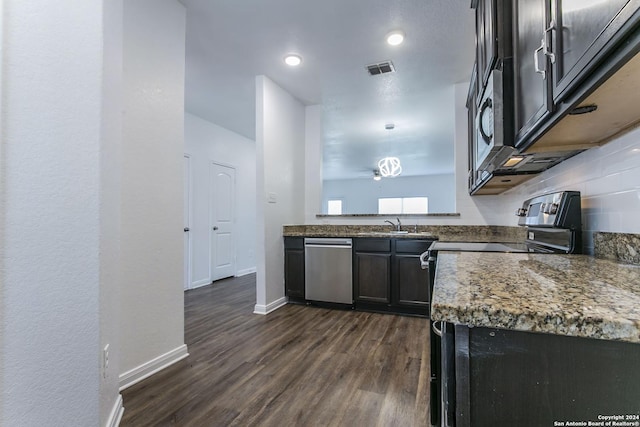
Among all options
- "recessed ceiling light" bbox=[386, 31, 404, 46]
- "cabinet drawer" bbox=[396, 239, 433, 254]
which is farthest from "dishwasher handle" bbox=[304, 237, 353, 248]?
"recessed ceiling light" bbox=[386, 31, 404, 46]

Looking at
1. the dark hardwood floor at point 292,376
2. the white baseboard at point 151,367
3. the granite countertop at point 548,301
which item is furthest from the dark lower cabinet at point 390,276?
the granite countertop at point 548,301

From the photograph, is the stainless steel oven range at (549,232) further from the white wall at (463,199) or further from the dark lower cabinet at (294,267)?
the dark lower cabinet at (294,267)

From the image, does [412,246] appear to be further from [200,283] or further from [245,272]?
[245,272]

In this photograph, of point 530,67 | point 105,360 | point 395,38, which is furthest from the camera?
point 395,38

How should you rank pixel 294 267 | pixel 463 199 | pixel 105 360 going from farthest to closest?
pixel 294 267
pixel 463 199
pixel 105 360

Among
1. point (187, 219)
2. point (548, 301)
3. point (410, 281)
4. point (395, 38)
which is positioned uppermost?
point (395, 38)

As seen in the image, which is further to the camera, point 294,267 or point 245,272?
point 245,272

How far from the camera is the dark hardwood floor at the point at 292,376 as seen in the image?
157 centimetres

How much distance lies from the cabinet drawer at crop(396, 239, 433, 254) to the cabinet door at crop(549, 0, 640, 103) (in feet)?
8.10

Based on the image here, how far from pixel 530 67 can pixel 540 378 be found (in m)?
0.96

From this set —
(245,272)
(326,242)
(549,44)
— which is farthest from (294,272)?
(549,44)

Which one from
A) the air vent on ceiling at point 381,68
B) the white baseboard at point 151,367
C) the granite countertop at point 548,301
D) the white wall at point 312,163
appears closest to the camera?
the granite countertop at point 548,301

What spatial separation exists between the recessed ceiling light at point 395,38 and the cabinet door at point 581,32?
2.05 m

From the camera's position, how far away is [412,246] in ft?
10.6
